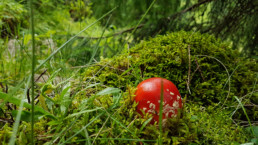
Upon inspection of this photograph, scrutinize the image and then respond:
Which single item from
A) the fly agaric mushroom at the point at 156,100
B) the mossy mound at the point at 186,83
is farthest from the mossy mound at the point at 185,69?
the fly agaric mushroom at the point at 156,100

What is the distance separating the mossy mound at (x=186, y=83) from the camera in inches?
44.8

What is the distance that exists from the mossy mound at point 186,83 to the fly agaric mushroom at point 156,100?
52mm

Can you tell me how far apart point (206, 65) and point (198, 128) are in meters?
0.85

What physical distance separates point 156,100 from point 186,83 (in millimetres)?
668

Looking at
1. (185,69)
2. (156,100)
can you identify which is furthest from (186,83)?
(156,100)

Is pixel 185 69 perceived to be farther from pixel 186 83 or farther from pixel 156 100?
pixel 156 100

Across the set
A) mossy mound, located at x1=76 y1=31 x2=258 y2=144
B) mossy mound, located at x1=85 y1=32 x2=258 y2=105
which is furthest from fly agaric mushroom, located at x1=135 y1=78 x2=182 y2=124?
mossy mound, located at x1=85 y1=32 x2=258 y2=105

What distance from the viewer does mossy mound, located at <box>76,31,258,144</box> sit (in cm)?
114

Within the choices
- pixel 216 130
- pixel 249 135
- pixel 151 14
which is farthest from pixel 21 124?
pixel 151 14

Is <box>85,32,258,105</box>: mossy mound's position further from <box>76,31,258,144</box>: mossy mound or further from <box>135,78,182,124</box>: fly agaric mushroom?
<box>135,78,182,124</box>: fly agaric mushroom

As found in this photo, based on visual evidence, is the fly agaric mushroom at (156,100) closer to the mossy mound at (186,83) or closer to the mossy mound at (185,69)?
the mossy mound at (186,83)

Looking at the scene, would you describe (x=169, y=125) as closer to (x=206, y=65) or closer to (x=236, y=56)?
(x=206, y=65)

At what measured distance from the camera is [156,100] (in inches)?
45.6

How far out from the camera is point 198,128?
1.19 meters
